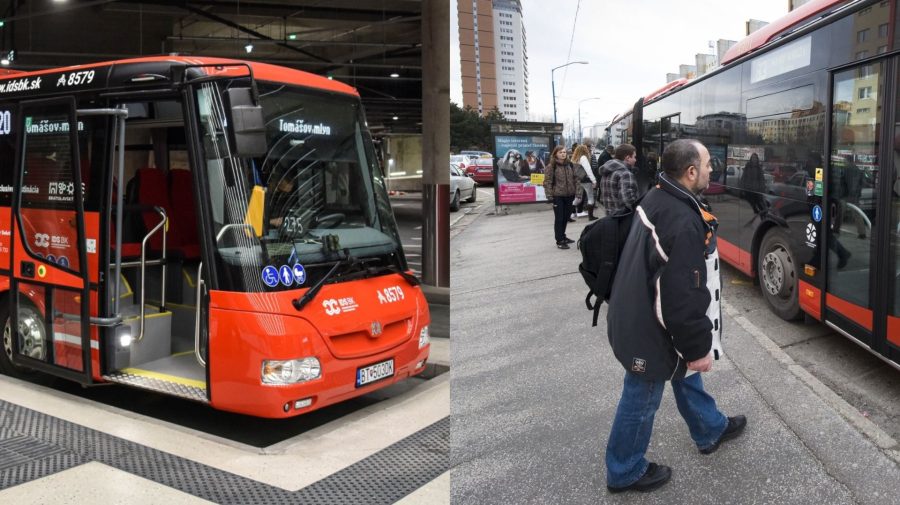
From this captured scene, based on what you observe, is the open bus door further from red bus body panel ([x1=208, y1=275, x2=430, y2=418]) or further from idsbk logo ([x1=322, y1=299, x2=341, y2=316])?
idsbk logo ([x1=322, y1=299, x2=341, y2=316])

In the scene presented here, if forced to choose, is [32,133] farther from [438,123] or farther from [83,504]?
[438,123]

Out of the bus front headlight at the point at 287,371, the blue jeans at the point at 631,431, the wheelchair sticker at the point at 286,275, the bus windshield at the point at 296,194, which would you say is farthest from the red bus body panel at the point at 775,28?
the bus front headlight at the point at 287,371

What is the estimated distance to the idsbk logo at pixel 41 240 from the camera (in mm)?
5938

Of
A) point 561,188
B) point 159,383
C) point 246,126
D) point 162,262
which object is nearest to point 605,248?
point 246,126

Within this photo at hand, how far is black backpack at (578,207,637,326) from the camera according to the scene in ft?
12.0

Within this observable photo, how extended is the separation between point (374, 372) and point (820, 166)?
3.90 meters

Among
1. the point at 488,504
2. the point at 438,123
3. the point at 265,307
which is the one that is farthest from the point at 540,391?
the point at 438,123

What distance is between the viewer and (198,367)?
226 inches

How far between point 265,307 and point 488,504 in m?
2.18

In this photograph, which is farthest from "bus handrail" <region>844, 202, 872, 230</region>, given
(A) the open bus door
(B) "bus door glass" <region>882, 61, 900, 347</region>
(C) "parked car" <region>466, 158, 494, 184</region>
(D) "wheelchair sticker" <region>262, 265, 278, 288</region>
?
(C) "parked car" <region>466, 158, 494, 184</region>

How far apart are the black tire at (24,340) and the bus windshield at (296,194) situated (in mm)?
2117

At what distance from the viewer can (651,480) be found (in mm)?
3461

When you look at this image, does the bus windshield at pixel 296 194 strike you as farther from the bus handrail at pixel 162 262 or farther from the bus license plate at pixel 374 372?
the bus handrail at pixel 162 262

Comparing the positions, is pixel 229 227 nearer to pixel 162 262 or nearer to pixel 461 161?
pixel 162 262
